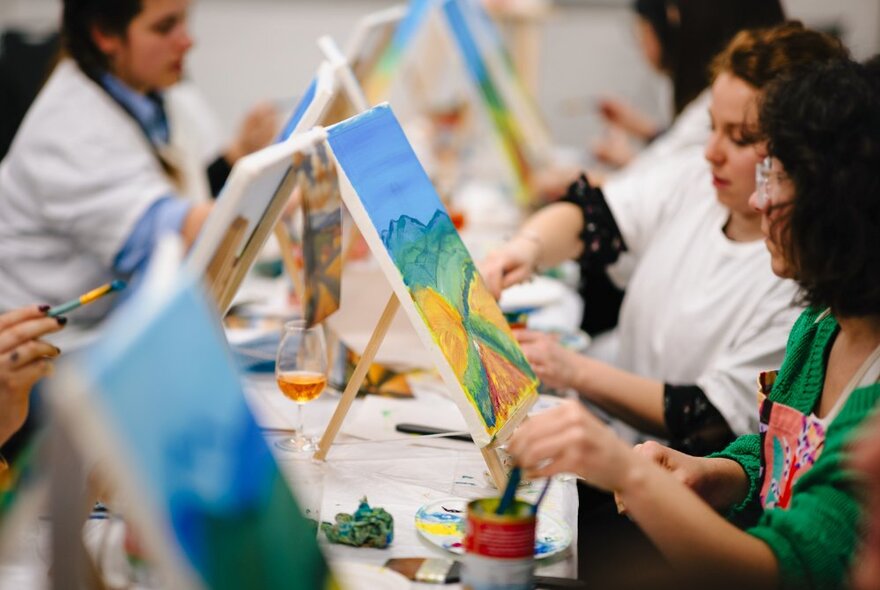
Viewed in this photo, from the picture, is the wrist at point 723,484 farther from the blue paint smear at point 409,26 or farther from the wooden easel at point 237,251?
the blue paint smear at point 409,26

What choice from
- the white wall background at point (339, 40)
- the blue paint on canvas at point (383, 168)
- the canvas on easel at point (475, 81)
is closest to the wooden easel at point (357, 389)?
the blue paint on canvas at point (383, 168)

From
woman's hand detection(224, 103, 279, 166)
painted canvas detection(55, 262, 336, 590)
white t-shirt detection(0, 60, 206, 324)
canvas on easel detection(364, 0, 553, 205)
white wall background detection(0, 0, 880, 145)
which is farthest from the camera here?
white wall background detection(0, 0, 880, 145)

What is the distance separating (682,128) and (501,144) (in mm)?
1137

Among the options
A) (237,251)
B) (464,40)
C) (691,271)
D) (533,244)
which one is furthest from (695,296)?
(464,40)

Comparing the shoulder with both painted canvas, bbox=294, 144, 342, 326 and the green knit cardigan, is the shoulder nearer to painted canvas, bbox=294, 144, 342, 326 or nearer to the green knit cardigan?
painted canvas, bbox=294, 144, 342, 326

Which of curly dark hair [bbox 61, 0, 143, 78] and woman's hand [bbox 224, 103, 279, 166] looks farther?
woman's hand [bbox 224, 103, 279, 166]

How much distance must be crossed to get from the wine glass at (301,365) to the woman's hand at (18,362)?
1.09 ft

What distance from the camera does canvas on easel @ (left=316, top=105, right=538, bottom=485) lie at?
126 cm

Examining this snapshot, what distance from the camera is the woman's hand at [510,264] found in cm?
191

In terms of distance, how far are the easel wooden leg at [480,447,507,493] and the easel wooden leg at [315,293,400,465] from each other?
0.22 metres

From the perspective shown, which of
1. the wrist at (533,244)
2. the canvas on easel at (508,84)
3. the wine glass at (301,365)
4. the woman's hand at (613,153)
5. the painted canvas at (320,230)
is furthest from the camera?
the woman's hand at (613,153)

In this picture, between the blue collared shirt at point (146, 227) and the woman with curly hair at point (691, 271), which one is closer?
the woman with curly hair at point (691, 271)

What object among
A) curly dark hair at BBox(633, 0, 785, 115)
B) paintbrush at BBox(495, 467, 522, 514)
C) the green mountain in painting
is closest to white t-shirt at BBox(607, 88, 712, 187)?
curly dark hair at BBox(633, 0, 785, 115)

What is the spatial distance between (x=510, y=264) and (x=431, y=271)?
62 cm
